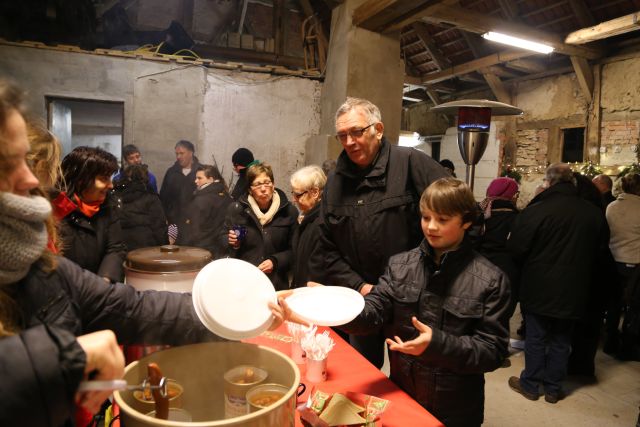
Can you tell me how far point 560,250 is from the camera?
3504 mm

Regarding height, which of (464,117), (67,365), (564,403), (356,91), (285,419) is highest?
(356,91)

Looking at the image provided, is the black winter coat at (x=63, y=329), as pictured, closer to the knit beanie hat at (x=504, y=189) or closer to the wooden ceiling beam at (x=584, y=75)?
the knit beanie hat at (x=504, y=189)

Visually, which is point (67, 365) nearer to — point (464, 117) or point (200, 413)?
point (200, 413)

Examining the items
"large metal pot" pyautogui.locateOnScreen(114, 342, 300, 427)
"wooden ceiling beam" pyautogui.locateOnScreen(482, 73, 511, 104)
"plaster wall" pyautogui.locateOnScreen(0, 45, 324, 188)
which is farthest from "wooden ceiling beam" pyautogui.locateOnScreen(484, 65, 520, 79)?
"large metal pot" pyautogui.locateOnScreen(114, 342, 300, 427)

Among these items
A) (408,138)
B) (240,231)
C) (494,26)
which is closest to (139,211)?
(240,231)

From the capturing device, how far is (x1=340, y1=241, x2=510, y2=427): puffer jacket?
1.61 meters

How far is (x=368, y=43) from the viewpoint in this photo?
17.8 feet

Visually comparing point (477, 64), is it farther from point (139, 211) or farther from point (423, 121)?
point (139, 211)

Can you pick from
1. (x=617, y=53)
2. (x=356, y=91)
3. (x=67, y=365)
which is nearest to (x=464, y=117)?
(x=356, y=91)

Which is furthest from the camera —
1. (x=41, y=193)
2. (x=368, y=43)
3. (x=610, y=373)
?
(x=368, y=43)

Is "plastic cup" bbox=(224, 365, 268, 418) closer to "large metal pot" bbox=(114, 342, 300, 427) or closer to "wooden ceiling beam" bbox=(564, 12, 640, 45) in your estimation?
"large metal pot" bbox=(114, 342, 300, 427)

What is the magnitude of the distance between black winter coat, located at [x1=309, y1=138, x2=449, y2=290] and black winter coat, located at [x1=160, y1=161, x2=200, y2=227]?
3.35 meters

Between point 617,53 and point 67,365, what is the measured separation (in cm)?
958

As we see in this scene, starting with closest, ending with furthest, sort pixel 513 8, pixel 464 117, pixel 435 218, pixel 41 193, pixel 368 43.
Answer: pixel 41 193, pixel 435 218, pixel 464 117, pixel 368 43, pixel 513 8
